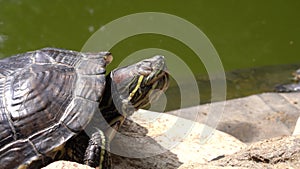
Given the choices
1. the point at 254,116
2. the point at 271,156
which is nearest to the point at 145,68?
the point at 271,156

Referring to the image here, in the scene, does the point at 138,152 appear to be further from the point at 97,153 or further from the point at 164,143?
the point at 97,153

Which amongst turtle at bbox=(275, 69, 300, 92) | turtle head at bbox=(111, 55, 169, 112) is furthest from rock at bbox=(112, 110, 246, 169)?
turtle at bbox=(275, 69, 300, 92)

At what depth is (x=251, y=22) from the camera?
7160 mm

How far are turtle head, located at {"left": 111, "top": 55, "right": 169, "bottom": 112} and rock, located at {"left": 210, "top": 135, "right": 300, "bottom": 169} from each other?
62 cm

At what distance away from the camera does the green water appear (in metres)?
5.83

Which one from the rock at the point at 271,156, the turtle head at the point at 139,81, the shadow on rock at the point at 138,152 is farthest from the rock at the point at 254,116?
the rock at the point at 271,156

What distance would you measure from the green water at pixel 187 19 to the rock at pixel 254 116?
2.16 feet

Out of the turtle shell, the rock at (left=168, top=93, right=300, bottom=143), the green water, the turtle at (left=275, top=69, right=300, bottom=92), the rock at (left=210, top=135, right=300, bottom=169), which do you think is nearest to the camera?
the rock at (left=210, top=135, right=300, bottom=169)

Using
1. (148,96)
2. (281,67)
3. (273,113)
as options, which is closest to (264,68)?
(281,67)

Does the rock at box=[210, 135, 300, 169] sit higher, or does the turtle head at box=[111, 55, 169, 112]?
the turtle head at box=[111, 55, 169, 112]

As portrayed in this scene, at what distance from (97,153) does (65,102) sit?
318 millimetres

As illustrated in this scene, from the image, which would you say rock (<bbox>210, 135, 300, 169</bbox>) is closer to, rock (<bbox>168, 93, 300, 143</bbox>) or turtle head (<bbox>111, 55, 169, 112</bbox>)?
turtle head (<bbox>111, 55, 169, 112</bbox>)

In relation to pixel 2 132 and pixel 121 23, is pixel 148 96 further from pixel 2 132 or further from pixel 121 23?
pixel 121 23

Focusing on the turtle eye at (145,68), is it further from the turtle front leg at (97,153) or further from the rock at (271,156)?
the rock at (271,156)
